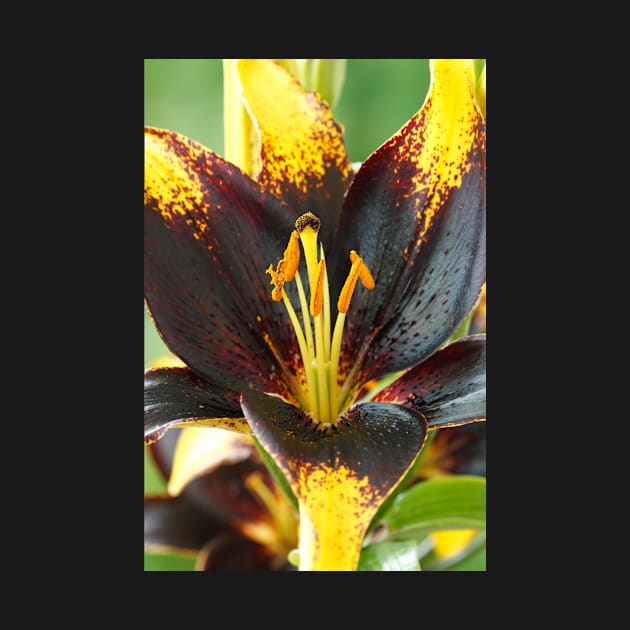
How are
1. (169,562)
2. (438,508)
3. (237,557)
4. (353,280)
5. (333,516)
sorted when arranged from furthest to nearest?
(169,562) < (237,557) < (438,508) < (353,280) < (333,516)

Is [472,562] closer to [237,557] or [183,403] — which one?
[237,557]

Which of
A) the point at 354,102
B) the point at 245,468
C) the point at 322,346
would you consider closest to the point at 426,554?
the point at 245,468

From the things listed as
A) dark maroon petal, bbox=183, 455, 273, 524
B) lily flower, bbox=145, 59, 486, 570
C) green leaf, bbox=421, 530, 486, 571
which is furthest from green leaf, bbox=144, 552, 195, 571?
lily flower, bbox=145, 59, 486, 570

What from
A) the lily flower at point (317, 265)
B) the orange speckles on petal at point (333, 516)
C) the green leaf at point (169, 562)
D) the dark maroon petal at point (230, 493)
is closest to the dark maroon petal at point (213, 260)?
the lily flower at point (317, 265)

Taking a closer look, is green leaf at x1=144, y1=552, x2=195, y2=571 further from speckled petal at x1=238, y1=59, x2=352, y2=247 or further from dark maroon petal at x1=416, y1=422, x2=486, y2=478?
speckled petal at x1=238, y1=59, x2=352, y2=247

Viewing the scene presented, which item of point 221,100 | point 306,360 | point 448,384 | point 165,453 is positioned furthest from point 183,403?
point 221,100

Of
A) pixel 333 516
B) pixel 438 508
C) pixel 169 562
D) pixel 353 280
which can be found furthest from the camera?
pixel 169 562
